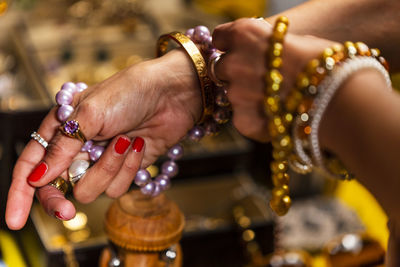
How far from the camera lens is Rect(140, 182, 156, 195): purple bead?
0.75 m

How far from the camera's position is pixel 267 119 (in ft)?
2.18

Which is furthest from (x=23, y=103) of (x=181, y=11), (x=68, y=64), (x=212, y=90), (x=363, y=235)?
(x=363, y=235)

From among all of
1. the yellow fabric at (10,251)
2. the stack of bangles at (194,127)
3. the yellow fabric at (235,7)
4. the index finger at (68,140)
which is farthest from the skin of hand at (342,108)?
the yellow fabric at (235,7)

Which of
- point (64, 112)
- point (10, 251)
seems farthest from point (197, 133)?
point (10, 251)

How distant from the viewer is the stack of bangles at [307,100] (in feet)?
1.89

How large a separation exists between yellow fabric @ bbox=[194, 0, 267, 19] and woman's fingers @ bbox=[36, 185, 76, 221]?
1352 mm

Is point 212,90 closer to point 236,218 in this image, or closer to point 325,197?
point 236,218

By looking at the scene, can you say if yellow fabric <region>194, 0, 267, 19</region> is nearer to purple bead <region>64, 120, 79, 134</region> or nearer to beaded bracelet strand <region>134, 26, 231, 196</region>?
beaded bracelet strand <region>134, 26, 231, 196</region>

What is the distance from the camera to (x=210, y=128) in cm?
87

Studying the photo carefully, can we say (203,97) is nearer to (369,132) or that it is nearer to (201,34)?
(201,34)

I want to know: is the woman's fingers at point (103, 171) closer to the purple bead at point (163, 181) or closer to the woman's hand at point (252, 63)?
the purple bead at point (163, 181)

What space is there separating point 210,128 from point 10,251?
2.65ft

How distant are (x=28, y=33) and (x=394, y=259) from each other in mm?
1498

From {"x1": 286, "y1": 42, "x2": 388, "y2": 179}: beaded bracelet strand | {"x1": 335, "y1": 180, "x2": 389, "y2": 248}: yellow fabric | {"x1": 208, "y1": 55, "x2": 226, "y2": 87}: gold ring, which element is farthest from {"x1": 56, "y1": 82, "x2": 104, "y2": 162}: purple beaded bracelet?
{"x1": 335, "y1": 180, "x2": 389, "y2": 248}: yellow fabric
